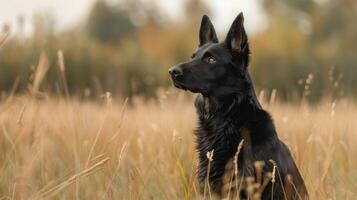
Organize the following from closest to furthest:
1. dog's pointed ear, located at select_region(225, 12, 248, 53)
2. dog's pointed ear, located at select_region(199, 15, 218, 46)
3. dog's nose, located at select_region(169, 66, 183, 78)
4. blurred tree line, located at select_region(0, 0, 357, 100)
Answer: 1. dog's nose, located at select_region(169, 66, 183, 78)
2. dog's pointed ear, located at select_region(225, 12, 248, 53)
3. dog's pointed ear, located at select_region(199, 15, 218, 46)
4. blurred tree line, located at select_region(0, 0, 357, 100)

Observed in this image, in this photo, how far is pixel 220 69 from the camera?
441 centimetres

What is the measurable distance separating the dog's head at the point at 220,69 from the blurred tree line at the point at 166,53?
0.93 meters

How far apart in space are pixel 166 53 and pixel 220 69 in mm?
23003

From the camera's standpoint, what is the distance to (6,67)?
15898mm

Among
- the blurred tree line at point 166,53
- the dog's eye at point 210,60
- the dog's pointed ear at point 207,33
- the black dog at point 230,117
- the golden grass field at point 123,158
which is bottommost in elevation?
the blurred tree line at point 166,53

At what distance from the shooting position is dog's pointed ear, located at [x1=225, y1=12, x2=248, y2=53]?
4.40 m

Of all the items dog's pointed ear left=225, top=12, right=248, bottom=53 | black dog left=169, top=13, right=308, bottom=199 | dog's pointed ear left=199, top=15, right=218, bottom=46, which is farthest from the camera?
dog's pointed ear left=199, top=15, right=218, bottom=46

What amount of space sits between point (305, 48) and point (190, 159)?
20946 mm

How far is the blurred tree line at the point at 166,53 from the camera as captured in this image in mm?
14242

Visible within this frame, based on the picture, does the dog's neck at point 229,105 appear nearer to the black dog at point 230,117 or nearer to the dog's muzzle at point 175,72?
the black dog at point 230,117

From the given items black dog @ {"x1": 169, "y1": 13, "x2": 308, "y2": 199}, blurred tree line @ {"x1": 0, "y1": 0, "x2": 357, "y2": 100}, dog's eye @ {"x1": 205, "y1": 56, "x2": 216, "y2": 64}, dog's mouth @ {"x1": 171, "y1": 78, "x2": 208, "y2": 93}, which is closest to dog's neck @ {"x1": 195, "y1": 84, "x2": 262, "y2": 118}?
black dog @ {"x1": 169, "y1": 13, "x2": 308, "y2": 199}

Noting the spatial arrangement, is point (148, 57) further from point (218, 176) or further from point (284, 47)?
point (218, 176)

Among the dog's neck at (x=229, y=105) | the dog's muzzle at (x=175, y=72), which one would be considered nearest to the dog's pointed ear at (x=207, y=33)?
the dog's neck at (x=229, y=105)

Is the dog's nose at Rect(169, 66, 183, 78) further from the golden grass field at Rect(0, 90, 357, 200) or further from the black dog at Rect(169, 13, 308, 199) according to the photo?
the golden grass field at Rect(0, 90, 357, 200)
